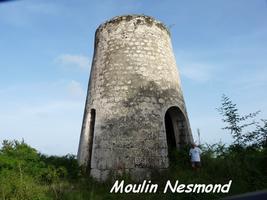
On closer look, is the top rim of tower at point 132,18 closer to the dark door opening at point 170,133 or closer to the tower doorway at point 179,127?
the tower doorway at point 179,127

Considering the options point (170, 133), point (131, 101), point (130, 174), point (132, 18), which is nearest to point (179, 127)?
point (170, 133)

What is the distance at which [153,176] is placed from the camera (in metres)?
8.19

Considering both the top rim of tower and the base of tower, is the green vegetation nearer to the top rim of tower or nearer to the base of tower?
the base of tower

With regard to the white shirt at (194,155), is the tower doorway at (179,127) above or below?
above

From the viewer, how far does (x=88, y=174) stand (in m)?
9.02

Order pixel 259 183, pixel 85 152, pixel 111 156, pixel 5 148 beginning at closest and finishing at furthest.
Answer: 1. pixel 259 183
2. pixel 5 148
3. pixel 111 156
4. pixel 85 152

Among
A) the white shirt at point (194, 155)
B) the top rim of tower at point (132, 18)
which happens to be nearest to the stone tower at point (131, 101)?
the top rim of tower at point (132, 18)

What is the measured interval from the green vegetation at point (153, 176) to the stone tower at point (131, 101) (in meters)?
0.50

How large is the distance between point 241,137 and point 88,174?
488cm

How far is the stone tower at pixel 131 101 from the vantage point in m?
8.47

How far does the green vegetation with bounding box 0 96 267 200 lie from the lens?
235 inches

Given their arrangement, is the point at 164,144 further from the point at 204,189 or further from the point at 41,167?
the point at 41,167

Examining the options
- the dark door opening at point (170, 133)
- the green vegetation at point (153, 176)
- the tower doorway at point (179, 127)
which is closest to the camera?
the green vegetation at point (153, 176)

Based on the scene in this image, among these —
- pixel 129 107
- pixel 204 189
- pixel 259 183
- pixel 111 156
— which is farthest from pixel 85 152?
pixel 259 183
